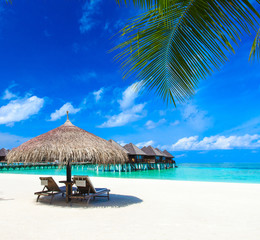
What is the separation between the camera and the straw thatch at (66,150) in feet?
19.7

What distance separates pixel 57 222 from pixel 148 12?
13.4ft

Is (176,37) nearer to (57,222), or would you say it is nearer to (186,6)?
(186,6)

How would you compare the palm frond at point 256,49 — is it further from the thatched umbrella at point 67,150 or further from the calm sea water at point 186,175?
the calm sea water at point 186,175

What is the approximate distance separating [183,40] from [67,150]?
4761 millimetres

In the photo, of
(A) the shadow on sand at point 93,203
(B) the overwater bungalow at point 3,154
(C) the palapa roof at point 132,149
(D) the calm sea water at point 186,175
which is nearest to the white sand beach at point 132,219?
(A) the shadow on sand at point 93,203

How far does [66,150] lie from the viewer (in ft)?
19.8

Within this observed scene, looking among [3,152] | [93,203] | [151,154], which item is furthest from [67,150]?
[3,152]

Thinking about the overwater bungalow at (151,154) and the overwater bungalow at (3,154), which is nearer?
the overwater bungalow at (3,154)

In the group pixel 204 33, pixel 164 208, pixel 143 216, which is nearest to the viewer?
pixel 204 33

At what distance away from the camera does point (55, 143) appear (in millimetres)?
6238

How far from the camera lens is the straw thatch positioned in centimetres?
601

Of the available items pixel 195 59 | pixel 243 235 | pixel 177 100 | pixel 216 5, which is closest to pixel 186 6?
pixel 216 5

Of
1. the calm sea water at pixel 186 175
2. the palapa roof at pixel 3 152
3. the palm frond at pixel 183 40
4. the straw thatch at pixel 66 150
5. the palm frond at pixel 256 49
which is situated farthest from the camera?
the palapa roof at pixel 3 152

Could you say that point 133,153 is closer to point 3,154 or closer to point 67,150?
point 3,154
